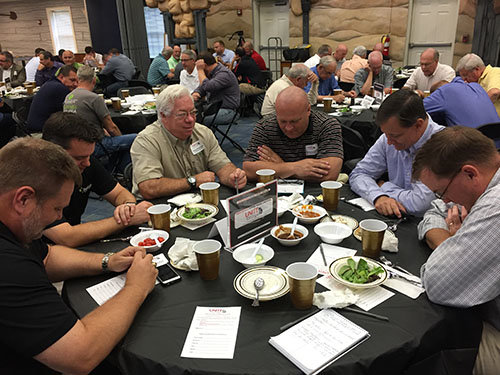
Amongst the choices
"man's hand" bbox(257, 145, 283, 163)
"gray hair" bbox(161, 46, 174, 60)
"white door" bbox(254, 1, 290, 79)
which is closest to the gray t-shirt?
"man's hand" bbox(257, 145, 283, 163)

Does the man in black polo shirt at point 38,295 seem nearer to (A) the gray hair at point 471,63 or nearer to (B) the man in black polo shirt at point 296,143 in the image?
(B) the man in black polo shirt at point 296,143

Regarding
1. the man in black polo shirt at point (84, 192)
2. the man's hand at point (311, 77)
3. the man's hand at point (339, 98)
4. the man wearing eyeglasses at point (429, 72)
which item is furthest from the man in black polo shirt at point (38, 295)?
the man wearing eyeglasses at point (429, 72)

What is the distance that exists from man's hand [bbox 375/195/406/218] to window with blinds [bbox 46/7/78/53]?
60.2 ft

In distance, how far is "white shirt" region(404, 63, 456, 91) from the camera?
19.6 feet

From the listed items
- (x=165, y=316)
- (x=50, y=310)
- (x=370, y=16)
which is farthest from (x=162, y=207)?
(x=370, y=16)

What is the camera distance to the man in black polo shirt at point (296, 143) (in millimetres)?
2525

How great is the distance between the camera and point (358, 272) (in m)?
1.41

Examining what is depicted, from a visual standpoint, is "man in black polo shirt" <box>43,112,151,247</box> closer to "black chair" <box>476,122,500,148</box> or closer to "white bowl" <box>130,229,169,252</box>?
"white bowl" <box>130,229,169,252</box>

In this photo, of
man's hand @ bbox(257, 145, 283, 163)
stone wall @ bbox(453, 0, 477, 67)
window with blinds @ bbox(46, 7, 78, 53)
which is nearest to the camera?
man's hand @ bbox(257, 145, 283, 163)

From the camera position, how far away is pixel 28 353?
1.07 metres

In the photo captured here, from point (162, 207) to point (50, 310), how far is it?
813 mm

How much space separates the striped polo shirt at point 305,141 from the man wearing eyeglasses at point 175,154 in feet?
1.09

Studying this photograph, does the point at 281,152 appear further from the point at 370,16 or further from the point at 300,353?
the point at 370,16

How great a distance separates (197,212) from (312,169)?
881 millimetres
